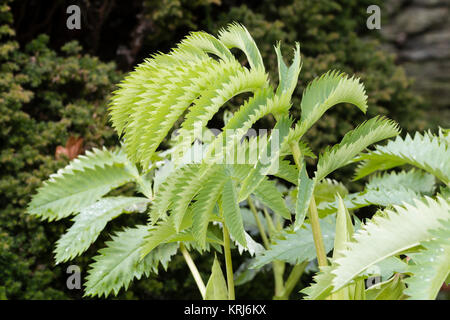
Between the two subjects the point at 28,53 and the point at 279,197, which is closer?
the point at 279,197

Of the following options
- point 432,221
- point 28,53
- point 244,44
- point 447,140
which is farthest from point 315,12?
point 432,221

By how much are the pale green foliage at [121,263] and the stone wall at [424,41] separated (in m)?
3.37

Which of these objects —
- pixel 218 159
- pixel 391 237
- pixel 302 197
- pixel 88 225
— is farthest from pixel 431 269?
pixel 88 225

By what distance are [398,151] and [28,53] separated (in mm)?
1613

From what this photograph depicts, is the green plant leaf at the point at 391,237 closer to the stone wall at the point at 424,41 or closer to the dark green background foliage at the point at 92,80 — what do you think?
the dark green background foliage at the point at 92,80

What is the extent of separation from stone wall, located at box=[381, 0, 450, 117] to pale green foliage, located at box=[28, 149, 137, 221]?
3297 millimetres

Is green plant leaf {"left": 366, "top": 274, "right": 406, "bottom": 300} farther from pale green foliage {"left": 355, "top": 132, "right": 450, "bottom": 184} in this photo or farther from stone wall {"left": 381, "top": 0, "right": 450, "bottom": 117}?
stone wall {"left": 381, "top": 0, "right": 450, "bottom": 117}

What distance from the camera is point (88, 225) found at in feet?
3.75

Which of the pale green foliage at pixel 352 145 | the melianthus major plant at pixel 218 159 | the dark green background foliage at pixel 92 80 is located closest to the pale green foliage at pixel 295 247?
the melianthus major plant at pixel 218 159

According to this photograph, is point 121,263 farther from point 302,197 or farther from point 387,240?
point 387,240

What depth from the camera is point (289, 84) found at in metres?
0.83

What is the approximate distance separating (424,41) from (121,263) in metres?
3.68

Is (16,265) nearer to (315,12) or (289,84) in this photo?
(289,84)

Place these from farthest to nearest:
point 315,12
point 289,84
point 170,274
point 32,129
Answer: point 315,12 → point 170,274 → point 32,129 → point 289,84
